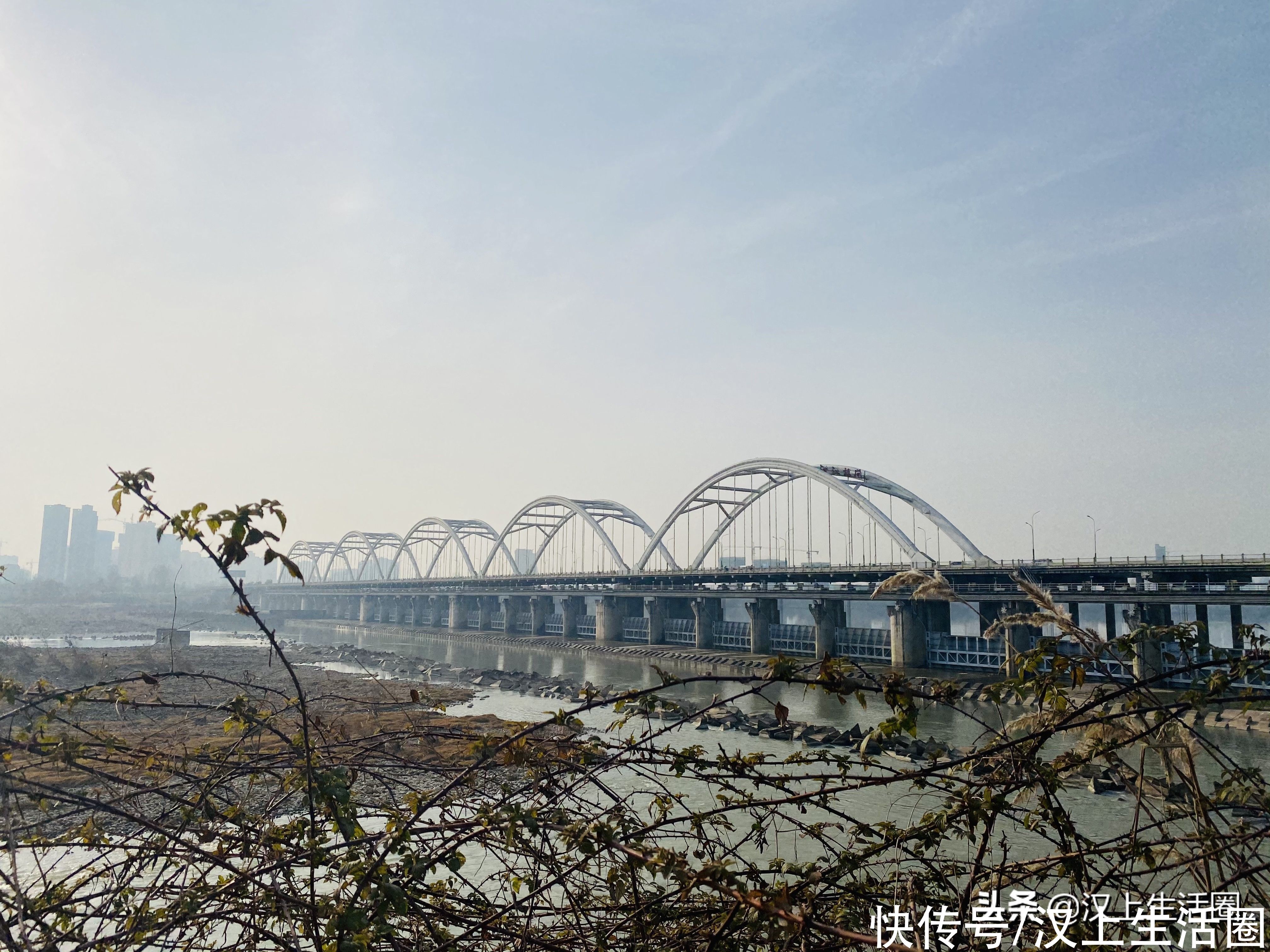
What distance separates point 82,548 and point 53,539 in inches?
210

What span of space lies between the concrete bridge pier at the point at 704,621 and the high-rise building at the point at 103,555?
155 meters

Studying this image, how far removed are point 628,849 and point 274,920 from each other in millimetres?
1723

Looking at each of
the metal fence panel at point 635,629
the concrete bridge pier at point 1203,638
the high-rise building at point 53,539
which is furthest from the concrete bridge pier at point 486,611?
the high-rise building at point 53,539

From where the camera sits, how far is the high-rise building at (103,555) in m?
172

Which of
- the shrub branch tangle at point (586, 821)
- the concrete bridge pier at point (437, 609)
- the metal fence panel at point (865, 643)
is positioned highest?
the shrub branch tangle at point (586, 821)

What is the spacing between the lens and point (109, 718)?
2600 cm

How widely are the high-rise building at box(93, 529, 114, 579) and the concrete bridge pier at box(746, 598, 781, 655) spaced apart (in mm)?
160943

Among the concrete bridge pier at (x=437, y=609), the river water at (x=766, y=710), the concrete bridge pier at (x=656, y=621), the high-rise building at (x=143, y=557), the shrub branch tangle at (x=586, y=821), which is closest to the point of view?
the shrub branch tangle at (x=586, y=821)

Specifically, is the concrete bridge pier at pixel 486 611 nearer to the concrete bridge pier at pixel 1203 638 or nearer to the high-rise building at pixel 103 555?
the concrete bridge pier at pixel 1203 638

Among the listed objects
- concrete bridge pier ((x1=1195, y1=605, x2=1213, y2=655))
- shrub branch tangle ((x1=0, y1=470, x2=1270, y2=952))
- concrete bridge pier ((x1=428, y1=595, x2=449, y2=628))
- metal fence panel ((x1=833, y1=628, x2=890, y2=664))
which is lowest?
concrete bridge pier ((x1=428, y1=595, x2=449, y2=628))

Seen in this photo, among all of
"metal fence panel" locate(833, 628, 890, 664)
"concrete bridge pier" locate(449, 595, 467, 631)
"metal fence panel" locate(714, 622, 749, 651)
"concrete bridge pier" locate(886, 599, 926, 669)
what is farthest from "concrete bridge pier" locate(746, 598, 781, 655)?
"concrete bridge pier" locate(449, 595, 467, 631)

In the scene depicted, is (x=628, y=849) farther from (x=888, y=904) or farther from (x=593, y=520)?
(x=593, y=520)

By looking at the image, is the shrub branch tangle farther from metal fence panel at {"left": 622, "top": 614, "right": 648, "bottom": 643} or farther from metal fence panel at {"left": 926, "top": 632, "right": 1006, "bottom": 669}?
metal fence panel at {"left": 622, "top": 614, "right": 648, "bottom": 643}

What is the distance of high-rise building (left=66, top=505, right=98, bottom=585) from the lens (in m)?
Result: 158
